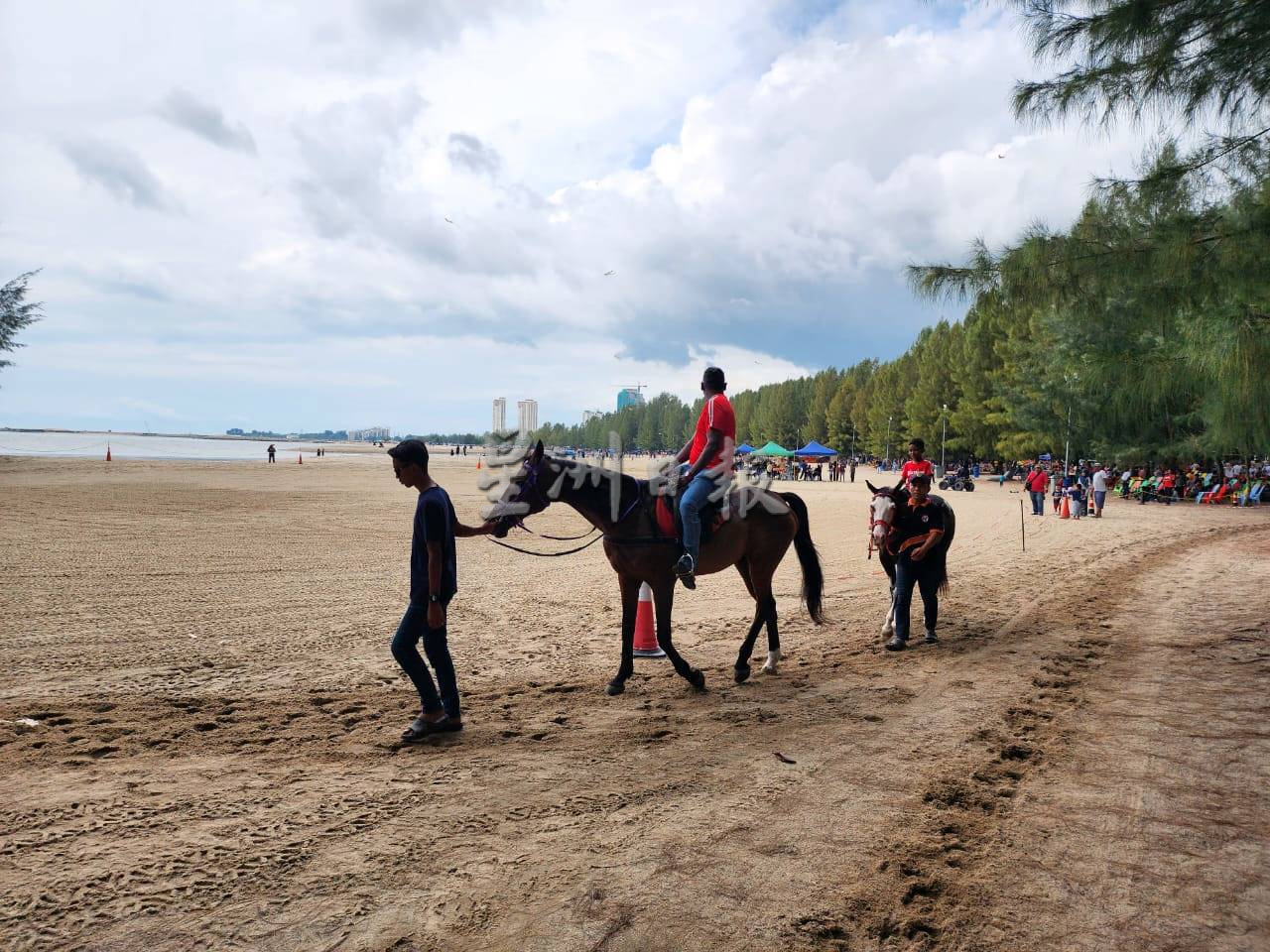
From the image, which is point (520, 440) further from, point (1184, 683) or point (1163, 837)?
point (1184, 683)

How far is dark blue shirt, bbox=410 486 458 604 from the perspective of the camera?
507cm

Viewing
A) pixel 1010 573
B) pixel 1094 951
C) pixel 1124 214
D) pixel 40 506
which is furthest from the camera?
pixel 40 506

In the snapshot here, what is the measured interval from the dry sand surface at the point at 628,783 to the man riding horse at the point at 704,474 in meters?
1.25

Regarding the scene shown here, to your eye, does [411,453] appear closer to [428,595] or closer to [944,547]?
[428,595]

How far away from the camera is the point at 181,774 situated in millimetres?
4578

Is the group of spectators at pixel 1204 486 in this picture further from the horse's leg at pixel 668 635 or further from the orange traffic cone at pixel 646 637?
the horse's leg at pixel 668 635

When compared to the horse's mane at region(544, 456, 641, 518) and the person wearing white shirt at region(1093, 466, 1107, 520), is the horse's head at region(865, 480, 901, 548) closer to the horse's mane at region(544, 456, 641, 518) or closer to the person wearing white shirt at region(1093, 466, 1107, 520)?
the horse's mane at region(544, 456, 641, 518)

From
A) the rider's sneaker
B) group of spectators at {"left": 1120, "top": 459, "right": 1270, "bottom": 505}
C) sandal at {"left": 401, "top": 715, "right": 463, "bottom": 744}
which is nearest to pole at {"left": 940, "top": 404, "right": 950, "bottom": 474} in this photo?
group of spectators at {"left": 1120, "top": 459, "right": 1270, "bottom": 505}

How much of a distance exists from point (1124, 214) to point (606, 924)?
7451 mm

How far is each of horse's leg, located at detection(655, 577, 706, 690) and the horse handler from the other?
8.86ft

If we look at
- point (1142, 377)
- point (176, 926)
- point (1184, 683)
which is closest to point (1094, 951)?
point (176, 926)

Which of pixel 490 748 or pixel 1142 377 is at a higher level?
pixel 1142 377

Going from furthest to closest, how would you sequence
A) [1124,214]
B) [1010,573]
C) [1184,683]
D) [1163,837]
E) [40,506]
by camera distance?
[40,506] → [1010,573] → [1124,214] → [1184,683] → [1163,837]

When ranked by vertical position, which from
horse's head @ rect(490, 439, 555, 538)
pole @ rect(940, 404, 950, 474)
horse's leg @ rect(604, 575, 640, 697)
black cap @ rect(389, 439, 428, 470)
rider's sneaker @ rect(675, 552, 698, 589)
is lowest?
horse's leg @ rect(604, 575, 640, 697)
